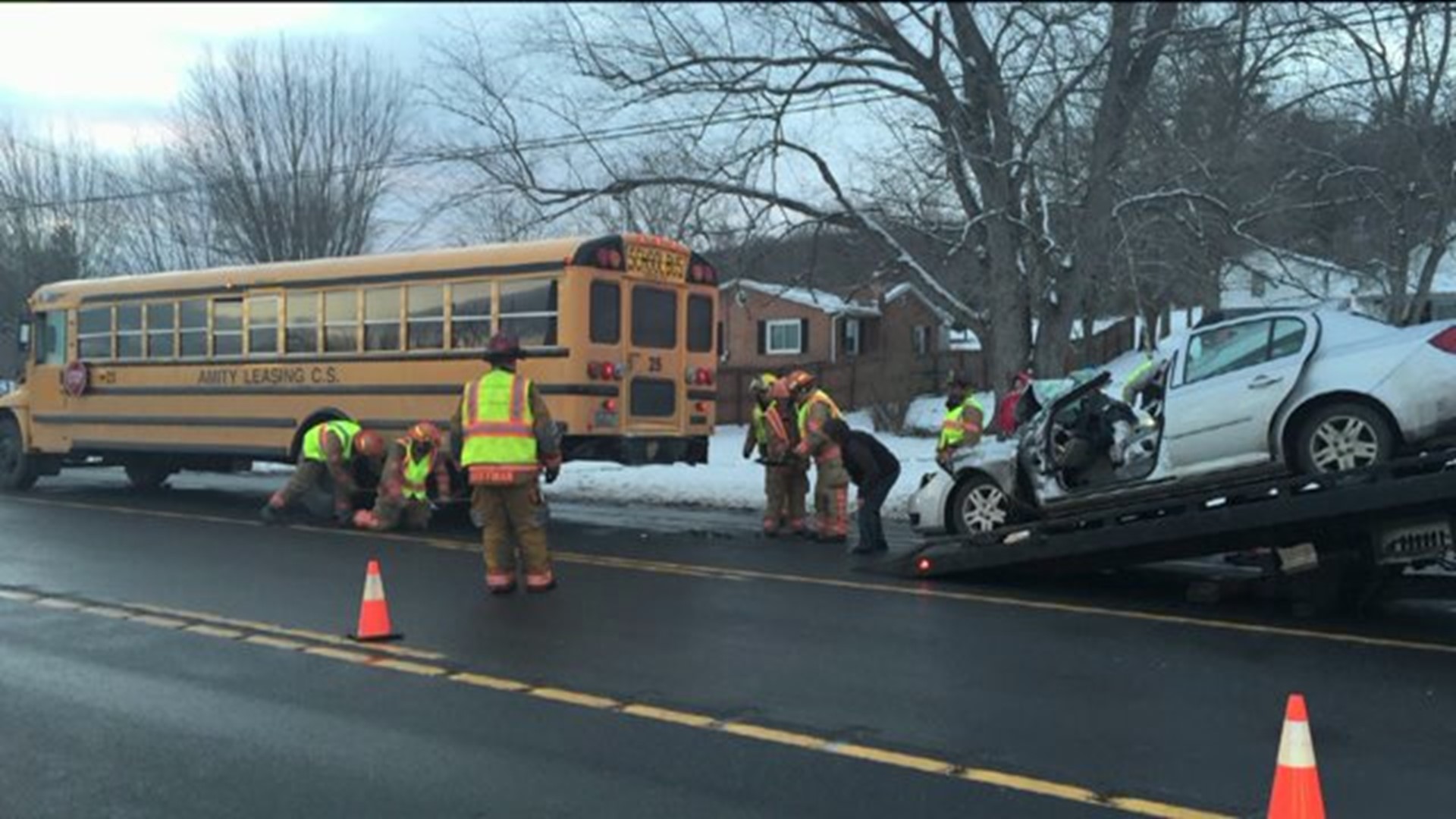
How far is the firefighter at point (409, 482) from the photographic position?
13141 millimetres

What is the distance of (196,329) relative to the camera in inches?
628

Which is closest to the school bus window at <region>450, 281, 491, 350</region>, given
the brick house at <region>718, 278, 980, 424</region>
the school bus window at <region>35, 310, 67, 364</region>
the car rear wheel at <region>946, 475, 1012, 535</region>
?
the car rear wheel at <region>946, 475, 1012, 535</region>

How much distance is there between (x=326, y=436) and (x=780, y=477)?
4.58 meters

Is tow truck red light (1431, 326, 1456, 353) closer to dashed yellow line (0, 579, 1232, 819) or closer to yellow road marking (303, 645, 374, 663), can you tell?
dashed yellow line (0, 579, 1232, 819)

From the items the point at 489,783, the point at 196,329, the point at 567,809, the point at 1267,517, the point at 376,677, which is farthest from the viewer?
the point at 196,329

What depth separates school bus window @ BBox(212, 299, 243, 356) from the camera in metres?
15.5

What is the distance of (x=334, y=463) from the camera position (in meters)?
13.5

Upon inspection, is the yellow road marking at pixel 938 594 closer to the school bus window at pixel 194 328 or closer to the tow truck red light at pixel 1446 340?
the tow truck red light at pixel 1446 340

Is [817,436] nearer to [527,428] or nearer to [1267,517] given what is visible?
[527,428]

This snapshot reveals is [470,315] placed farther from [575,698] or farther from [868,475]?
[575,698]

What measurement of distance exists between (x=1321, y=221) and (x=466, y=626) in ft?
56.9

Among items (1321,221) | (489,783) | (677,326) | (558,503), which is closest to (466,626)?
(489,783)

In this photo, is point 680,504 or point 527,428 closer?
point 527,428

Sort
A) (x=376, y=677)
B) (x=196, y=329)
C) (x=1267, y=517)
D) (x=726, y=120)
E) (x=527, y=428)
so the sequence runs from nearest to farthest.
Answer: (x=376, y=677) → (x=1267, y=517) → (x=527, y=428) → (x=196, y=329) → (x=726, y=120)
